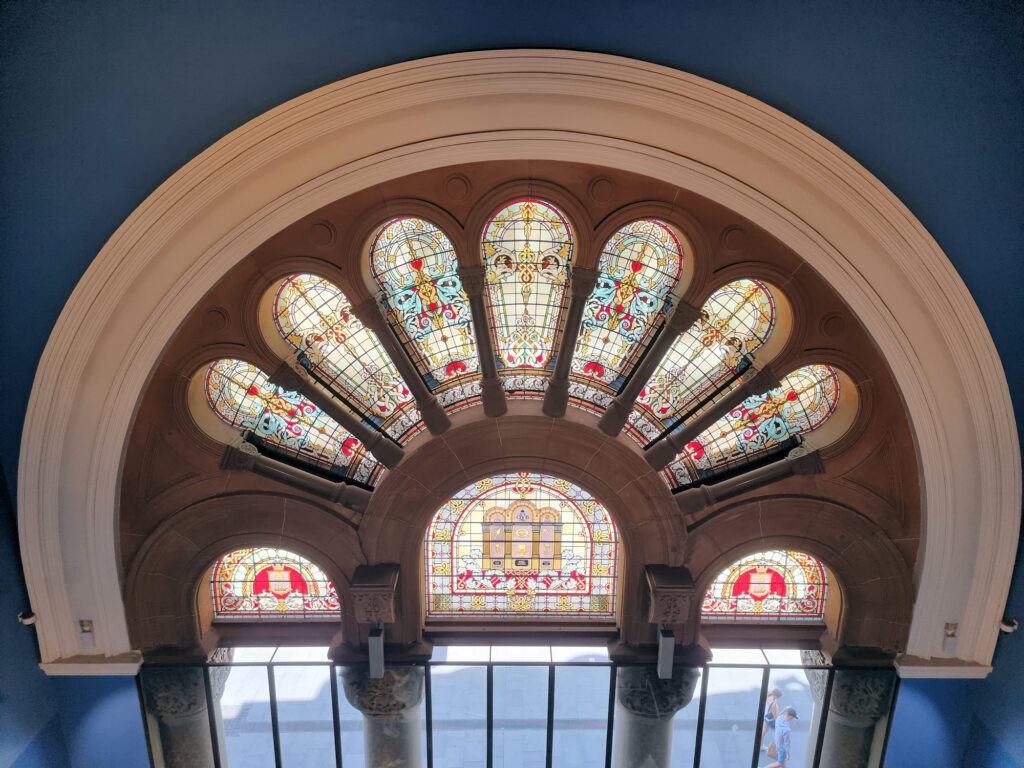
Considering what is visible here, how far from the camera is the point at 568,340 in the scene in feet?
22.4

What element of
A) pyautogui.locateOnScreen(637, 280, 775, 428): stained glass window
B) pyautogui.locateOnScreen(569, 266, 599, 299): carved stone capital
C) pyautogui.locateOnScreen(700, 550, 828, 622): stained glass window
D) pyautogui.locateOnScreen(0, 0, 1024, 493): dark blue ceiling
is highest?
pyautogui.locateOnScreen(0, 0, 1024, 493): dark blue ceiling

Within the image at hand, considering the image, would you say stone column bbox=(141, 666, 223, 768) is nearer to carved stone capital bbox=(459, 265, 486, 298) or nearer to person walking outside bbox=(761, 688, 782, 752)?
carved stone capital bbox=(459, 265, 486, 298)

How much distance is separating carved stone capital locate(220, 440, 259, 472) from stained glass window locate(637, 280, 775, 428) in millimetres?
4205

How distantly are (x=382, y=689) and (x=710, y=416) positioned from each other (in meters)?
4.89

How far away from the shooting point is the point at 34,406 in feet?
21.6

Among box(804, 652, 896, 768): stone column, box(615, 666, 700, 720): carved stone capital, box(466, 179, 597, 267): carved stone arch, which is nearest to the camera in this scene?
box(466, 179, 597, 267): carved stone arch

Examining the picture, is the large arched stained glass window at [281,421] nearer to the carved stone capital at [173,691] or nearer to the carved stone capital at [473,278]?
the carved stone capital at [473,278]

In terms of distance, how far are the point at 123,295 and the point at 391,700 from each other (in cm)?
530

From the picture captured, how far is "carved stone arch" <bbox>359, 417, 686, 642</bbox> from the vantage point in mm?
7355

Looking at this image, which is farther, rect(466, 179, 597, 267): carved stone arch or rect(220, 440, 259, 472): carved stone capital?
rect(220, 440, 259, 472): carved stone capital

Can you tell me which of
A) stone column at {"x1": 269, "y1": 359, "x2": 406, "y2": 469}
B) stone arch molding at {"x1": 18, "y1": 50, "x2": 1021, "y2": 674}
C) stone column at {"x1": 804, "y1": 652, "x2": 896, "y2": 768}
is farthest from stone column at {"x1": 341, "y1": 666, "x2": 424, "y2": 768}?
stone column at {"x1": 804, "y1": 652, "x2": 896, "y2": 768}

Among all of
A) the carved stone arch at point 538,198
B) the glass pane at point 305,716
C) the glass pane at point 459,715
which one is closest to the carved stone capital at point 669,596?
the glass pane at point 459,715

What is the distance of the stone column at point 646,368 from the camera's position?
6617 millimetres

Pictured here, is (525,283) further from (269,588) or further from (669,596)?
(269,588)
